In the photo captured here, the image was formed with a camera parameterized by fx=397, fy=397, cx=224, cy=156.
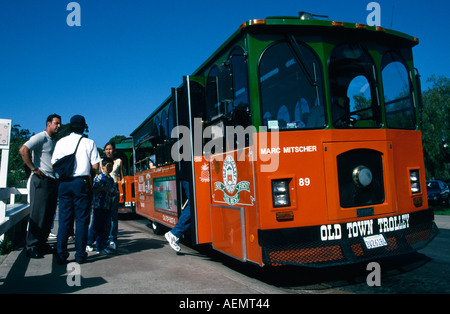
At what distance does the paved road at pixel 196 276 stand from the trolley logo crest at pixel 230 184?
0.96 metres

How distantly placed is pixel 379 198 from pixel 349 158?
67 cm

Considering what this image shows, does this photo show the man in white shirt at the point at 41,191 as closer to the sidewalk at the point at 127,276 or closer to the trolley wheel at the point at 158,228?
the sidewalk at the point at 127,276

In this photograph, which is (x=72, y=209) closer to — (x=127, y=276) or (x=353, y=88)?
(x=127, y=276)

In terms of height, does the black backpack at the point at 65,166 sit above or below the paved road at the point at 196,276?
above

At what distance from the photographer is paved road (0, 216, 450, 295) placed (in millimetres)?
4363

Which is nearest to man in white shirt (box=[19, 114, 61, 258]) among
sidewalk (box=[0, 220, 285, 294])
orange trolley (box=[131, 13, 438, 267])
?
sidewalk (box=[0, 220, 285, 294])

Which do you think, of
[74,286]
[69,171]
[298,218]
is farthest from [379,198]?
[69,171]

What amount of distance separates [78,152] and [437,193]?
73.1ft

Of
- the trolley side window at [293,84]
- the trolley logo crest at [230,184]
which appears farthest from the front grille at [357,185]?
the trolley logo crest at [230,184]

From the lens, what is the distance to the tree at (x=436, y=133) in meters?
28.6

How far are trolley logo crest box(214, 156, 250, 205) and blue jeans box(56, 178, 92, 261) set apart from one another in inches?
75.9

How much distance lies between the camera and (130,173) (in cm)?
1659

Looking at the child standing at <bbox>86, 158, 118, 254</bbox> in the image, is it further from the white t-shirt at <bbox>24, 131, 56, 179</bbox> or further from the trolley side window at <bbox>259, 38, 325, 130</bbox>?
the trolley side window at <bbox>259, 38, 325, 130</bbox>
